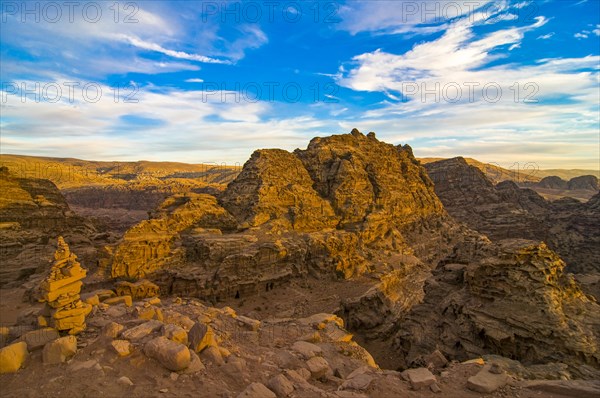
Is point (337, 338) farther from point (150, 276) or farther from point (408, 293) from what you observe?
point (408, 293)

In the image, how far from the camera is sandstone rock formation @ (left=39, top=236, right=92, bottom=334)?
7852mm

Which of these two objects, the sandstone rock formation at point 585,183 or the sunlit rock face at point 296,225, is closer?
the sunlit rock face at point 296,225

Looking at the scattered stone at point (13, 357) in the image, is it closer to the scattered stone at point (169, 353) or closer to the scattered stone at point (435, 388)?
the scattered stone at point (169, 353)

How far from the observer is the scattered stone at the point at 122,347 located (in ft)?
23.3

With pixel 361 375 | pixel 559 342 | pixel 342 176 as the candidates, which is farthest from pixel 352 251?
pixel 361 375

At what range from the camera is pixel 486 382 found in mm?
8305

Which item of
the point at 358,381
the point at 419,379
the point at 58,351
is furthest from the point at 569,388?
the point at 58,351

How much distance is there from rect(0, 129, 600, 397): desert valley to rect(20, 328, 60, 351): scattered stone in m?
0.04

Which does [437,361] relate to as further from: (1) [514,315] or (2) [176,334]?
(2) [176,334]

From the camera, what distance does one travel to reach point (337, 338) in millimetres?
13039

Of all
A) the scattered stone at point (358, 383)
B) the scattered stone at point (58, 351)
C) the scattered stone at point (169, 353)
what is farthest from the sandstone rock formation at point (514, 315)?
the scattered stone at point (58, 351)

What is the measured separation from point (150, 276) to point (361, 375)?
16678 mm

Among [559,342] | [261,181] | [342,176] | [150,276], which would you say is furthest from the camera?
[342,176]

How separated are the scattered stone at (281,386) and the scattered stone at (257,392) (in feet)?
0.69
